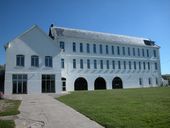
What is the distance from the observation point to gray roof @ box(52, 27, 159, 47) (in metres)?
39.4

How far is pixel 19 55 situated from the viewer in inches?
1173

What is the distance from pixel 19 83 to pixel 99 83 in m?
17.8

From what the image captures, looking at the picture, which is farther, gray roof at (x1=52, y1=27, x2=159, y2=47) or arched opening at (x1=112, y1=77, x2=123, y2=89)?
arched opening at (x1=112, y1=77, x2=123, y2=89)

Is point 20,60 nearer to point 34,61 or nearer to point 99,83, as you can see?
point 34,61

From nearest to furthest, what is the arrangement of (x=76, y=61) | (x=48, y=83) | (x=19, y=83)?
(x=19, y=83)
(x=48, y=83)
(x=76, y=61)

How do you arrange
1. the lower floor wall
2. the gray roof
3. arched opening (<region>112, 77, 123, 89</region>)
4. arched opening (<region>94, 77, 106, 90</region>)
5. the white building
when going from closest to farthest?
the lower floor wall → the white building → the gray roof → arched opening (<region>94, 77, 106, 90</region>) → arched opening (<region>112, 77, 123, 89</region>)

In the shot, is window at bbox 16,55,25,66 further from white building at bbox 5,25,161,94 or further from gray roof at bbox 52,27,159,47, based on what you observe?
gray roof at bbox 52,27,159,47

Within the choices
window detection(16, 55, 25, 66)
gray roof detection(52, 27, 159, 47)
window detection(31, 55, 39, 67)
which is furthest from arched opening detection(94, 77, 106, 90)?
window detection(16, 55, 25, 66)

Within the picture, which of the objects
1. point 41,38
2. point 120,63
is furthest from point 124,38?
point 41,38

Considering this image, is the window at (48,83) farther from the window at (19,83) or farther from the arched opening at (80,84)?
the arched opening at (80,84)

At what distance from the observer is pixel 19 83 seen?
1158 inches

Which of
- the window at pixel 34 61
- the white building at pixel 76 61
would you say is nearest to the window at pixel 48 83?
the white building at pixel 76 61

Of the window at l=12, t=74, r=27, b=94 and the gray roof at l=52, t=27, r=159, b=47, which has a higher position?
the gray roof at l=52, t=27, r=159, b=47

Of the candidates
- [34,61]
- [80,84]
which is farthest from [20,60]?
[80,84]
